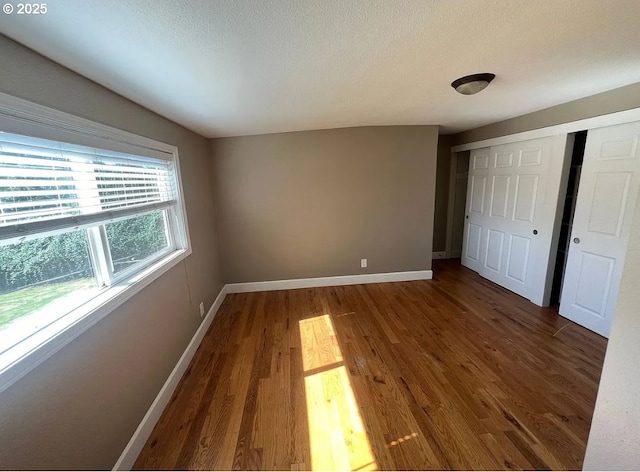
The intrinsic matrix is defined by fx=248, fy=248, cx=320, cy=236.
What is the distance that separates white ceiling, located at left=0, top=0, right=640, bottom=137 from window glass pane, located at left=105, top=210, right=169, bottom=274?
0.83m

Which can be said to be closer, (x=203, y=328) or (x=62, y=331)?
(x=62, y=331)

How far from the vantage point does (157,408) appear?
65.9 inches

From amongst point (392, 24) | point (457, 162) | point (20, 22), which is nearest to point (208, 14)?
point (20, 22)

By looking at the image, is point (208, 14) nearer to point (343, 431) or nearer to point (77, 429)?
point (77, 429)

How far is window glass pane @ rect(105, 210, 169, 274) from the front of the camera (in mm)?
1530

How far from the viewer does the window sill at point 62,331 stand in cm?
86

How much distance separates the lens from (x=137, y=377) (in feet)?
5.01

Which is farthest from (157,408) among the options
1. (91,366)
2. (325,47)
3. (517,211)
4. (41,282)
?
(517,211)

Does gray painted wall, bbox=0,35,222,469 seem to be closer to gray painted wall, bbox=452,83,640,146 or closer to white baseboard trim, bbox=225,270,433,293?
Result: white baseboard trim, bbox=225,270,433,293

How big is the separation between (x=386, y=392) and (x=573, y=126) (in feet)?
9.92

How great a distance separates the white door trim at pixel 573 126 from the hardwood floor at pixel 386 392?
6.35ft

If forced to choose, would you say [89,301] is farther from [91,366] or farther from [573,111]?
[573,111]

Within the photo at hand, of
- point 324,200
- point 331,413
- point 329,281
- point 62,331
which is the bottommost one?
point 331,413

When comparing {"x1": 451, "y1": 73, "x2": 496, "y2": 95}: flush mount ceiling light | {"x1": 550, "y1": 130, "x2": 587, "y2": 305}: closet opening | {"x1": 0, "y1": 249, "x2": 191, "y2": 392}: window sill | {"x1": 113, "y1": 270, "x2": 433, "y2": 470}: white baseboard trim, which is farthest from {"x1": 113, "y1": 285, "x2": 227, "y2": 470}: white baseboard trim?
{"x1": 550, "y1": 130, "x2": 587, "y2": 305}: closet opening
